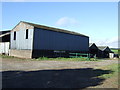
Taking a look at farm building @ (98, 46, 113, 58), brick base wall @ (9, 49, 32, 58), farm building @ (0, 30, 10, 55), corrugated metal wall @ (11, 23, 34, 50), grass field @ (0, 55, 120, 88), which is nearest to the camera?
grass field @ (0, 55, 120, 88)

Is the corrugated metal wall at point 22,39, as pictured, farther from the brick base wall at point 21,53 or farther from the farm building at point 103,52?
the farm building at point 103,52

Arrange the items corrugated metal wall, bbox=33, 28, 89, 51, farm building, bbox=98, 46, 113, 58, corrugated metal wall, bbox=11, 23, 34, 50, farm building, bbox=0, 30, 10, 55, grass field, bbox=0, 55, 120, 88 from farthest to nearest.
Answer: farm building, bbox=98, 46, 113, 58 → farm building, bbox=0, 30, 10, 55 → corrugated metal wall, bbox=33, 28, 89, 51 → corrugated metal wall, bbox=11, 23, 34, 50 → grass field, bbox=0, 55, 120, 88

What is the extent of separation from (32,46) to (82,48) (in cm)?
1501

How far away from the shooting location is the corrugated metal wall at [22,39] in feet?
83.6

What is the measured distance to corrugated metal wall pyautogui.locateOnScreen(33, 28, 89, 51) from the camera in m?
25.7

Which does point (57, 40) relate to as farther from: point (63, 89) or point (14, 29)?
point (63, 89)

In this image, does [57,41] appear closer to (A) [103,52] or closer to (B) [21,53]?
(B) [21,53]

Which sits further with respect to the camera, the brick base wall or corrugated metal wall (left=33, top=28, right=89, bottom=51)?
corrugated metal wall (left=33, top=28, right=89, bottom=51)

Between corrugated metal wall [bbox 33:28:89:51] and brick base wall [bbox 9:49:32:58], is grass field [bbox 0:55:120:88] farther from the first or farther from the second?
corrugated metal wall [bbox 33:28:89:51]

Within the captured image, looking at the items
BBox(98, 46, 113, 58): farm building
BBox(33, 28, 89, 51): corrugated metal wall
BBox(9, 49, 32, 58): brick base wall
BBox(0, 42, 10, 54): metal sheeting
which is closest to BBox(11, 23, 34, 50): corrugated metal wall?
BBox(9, 49, 32, 58): brick base wall

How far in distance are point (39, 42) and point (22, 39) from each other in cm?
397

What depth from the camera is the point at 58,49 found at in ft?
96.3

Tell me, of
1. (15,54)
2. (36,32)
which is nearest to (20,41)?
(15,54)

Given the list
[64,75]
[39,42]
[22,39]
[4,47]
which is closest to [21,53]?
[22,39]
